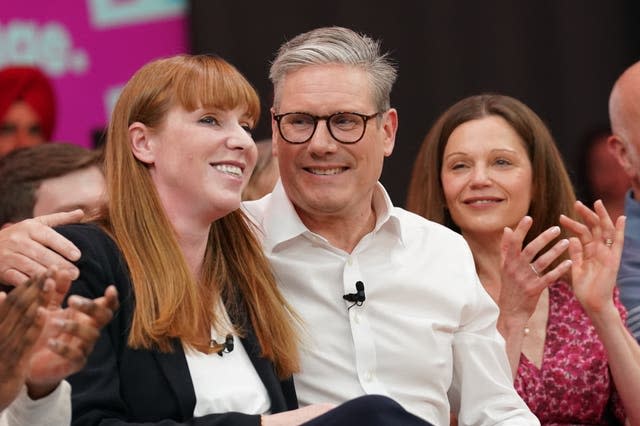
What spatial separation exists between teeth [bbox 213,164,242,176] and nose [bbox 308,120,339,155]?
22 centimetres

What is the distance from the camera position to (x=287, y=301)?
292cm

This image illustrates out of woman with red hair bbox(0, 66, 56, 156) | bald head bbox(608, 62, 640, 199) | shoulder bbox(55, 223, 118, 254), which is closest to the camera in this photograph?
shoulder bbox(55, 223, 118, 254)

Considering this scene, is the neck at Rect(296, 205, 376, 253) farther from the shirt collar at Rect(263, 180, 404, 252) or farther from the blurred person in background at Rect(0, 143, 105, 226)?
the blurred person in background at Rect(0, 143, 105, 226)

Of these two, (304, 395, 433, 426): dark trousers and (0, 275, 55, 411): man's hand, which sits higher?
(0, 275, 55, 411): man's hand

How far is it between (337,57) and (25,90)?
73.1 inches

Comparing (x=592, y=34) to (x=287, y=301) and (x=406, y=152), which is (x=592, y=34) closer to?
(x=406, y=152)

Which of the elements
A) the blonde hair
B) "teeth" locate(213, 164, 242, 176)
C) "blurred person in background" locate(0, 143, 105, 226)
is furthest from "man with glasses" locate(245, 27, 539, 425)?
"blurred person in background" locate(0, 143, 105, 226)

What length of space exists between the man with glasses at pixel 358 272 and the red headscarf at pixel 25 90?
5.48 feet

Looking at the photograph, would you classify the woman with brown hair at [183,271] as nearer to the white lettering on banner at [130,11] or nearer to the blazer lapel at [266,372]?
the blazer lapel at [266,372]

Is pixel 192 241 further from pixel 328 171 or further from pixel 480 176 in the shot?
pixel 480 176

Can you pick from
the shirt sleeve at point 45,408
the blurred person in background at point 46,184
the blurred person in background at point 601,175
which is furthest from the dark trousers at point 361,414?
the blurred person in background at point 601,175

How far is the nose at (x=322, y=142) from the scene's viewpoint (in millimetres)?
2908

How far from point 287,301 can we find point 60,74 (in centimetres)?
221

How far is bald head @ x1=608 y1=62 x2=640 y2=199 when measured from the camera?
3.80 metres
